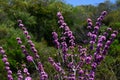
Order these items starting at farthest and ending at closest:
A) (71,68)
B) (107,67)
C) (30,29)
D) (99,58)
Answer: (30,29) < (107,67) < (71,68) < (99,58)

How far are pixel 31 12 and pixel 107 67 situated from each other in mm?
27877

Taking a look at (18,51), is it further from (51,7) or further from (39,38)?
(51,7)

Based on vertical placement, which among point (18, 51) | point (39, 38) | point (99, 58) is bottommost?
point (99, 58)

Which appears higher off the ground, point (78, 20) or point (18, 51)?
point (78, 20)

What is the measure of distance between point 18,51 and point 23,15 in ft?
50.4

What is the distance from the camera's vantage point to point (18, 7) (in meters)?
38.6

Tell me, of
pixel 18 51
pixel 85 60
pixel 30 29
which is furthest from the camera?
pixel 30 29

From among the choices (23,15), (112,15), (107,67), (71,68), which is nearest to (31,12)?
(23,15)

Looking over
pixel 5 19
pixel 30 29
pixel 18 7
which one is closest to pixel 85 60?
pixel 5 19

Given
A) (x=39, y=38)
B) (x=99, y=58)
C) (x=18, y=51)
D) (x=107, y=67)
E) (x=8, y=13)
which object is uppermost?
(x=8, y=13)

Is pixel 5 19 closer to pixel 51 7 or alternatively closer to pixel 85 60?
pixel 51 7

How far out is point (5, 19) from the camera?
111 ft

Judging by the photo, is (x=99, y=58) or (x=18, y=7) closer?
(x=99, y=58)

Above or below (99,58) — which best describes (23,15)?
above
